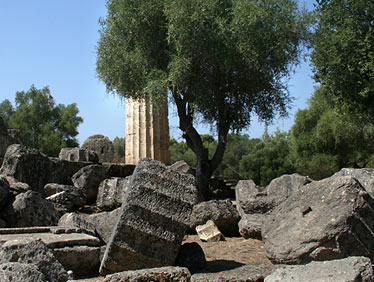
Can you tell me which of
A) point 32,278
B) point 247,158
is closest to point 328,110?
point 247,158

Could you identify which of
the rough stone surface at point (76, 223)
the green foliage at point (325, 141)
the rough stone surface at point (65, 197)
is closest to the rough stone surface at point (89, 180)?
the rough stone surface at point (65, 197)

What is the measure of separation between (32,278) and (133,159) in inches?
535

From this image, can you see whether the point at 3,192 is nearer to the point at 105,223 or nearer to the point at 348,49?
the point at 105,223

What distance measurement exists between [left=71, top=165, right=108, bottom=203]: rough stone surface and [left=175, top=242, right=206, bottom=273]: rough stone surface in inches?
211

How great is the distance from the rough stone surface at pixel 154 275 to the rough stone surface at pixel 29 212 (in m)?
2.88

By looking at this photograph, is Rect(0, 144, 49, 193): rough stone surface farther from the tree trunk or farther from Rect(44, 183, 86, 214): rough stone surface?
the tree trunk

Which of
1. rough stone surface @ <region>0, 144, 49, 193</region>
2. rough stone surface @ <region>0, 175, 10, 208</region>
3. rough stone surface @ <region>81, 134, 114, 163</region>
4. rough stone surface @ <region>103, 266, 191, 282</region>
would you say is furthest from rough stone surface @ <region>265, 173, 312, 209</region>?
rough stone surface @ <region>81, 134, 114, 163</region>

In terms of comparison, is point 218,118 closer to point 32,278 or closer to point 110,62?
point 110,62

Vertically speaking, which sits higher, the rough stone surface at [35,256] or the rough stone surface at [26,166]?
the rough stone surface at [26,166]

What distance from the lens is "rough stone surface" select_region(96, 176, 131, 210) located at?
9.74 meters

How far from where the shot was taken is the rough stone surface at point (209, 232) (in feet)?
24.6

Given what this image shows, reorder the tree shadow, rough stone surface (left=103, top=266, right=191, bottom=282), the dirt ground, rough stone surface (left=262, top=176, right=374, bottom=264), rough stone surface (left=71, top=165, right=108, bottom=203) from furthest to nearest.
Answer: rough stone surface (left=71, top=165, right=108, bottom=203) < the dirt ground < the tree shadow < rough stone surface (left=262, top=176, right=374, bottom=264) < rough stone surface (left=103, top=266, right=191, bottom=282)

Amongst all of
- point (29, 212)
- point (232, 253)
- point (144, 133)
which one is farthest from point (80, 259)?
point (144, 133)

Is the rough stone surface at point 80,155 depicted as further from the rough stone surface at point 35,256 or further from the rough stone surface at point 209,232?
the rough stone surface at point 35,256
